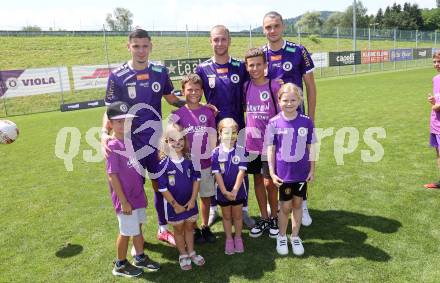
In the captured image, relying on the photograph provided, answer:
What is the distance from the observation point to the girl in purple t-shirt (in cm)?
381

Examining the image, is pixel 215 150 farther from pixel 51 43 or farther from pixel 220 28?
pixel 51 43

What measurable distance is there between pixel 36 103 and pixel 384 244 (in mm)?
20375

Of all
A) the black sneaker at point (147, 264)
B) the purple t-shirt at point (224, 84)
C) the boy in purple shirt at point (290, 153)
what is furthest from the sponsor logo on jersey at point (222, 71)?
the black sneaker at point (147, 264)

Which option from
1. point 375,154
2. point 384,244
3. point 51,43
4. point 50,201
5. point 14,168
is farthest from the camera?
point 51,43

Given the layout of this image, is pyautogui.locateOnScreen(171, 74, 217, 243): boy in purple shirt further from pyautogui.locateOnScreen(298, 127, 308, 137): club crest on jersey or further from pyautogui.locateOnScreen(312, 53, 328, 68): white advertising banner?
pyautogui.locateOnScreen(312, 53, 328, 68): white advertising banner

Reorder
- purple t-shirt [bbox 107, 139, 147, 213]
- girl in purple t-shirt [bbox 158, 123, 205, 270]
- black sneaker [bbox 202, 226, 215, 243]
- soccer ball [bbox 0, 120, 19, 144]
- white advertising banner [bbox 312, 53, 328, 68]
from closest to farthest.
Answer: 1. purple t-shirt [bbox 107, 139, 147, 213]
2. girl in purple t-shirt [bbox 158, 123, 205, 270]
3. black sneaker [bbox 202, 226, 215, 243]
4. soccer ball [bbox 0, 120, 19, 144]
5. white advertising banner [bbox 312, 53, 328, 68]

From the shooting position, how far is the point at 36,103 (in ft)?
66.6

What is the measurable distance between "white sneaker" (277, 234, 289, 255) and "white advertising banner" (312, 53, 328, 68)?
88.7 ft

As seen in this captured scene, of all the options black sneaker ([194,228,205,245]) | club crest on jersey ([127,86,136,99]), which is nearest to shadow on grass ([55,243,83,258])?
black sneaker ([194,228,205,245])

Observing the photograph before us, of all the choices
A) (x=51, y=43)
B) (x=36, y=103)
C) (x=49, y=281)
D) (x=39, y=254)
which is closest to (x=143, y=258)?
(x=49, y=281)

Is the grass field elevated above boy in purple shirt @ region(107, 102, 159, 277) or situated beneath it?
situated beneath

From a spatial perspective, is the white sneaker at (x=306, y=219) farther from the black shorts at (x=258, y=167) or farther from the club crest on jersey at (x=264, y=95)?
the club crest on jersey at (x=264, y=95)

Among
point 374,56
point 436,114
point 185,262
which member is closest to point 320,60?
point 374,56

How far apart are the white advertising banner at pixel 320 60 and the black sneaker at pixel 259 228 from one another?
87.2 ft
